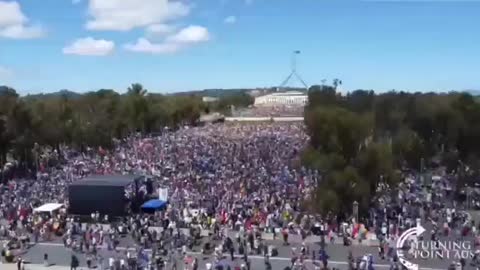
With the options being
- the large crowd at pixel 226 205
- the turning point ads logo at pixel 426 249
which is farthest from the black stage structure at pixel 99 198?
the turning point ads logo at pixel 426 249

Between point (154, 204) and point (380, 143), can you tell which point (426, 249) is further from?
point (154, 204)

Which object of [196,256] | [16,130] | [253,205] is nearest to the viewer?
[196,256]

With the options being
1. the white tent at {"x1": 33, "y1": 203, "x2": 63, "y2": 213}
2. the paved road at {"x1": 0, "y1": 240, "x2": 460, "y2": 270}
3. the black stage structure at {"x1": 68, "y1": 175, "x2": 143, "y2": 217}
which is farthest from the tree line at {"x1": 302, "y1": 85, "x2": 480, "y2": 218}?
the white tent at {"x1": 33, "y1": 203, "x2": 63, "y2": 213}

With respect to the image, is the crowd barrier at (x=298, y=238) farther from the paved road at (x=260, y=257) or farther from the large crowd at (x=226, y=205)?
the paved road at (x=260, y=257)

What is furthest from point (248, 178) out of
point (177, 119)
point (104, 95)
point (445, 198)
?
point (177, 119)

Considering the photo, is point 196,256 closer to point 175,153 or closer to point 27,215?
point 27,215

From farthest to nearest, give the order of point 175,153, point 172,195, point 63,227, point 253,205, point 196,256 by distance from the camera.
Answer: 1. point 175,153
2. point 172,195
3. point 253,205
4. point 63,227
5. point 196,256
